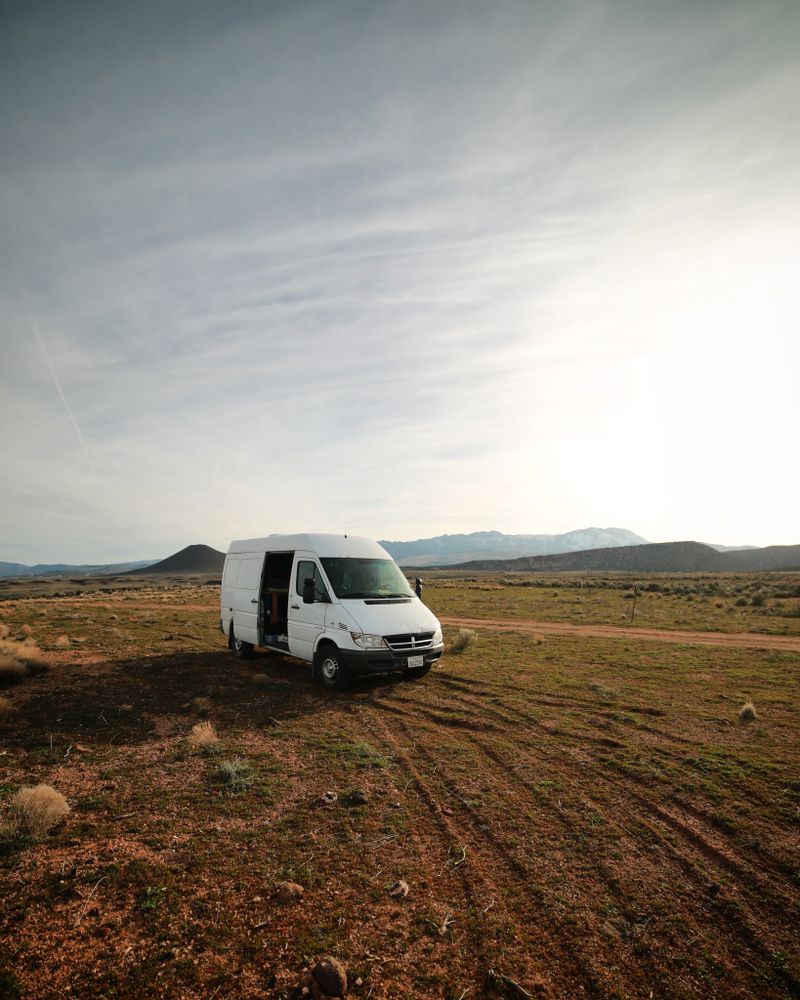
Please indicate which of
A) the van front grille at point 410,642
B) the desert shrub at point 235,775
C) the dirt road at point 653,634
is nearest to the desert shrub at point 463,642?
the dirt road at point 653,634

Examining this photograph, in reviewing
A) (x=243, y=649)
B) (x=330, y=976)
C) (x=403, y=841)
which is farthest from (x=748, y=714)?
(x=243, y=649)

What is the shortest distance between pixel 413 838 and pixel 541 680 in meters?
6.68

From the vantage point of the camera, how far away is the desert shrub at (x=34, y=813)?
4.25 metres

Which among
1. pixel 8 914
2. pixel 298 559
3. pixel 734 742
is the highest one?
pixel 298 559

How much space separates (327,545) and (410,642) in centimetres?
276

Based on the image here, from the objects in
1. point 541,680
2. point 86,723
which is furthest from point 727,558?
point 86,723

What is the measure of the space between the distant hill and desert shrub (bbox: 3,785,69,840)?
123498 mm

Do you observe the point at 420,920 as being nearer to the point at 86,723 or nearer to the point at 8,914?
the point at 8,914

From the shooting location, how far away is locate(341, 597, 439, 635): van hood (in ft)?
29.5

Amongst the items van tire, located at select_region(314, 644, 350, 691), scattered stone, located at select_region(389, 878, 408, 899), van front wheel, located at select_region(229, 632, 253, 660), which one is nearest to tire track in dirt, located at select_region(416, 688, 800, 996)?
scattered stone, located at select_region(389, 878, 408, 899)

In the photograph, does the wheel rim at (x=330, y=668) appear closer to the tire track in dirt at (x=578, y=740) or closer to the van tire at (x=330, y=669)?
the van tire at (x=330, y=669)

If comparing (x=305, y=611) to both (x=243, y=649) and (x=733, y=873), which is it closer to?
(x=243, y=649)

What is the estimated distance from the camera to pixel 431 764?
243 inches

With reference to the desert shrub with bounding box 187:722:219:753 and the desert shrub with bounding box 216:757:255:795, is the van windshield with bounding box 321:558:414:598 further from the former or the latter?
the desert shrub with bounding box 216:757:255:795
